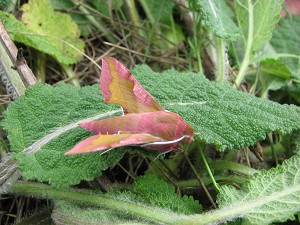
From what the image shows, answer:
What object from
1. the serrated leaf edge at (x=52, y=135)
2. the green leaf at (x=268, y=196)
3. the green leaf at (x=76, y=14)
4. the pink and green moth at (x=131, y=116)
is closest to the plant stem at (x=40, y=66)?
the green leaf at (x=76, y=14)

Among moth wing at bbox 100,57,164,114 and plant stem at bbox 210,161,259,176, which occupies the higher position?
moth wing at bbox 100,57,164,114

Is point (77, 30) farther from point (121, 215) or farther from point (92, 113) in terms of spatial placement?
point (121, 215)

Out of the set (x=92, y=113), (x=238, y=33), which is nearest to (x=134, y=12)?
(x=238, y=33)

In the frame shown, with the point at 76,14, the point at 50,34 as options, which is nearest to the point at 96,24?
the point at 76,14

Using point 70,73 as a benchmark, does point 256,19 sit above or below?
above

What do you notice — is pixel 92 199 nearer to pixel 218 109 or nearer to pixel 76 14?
pixel 218 109

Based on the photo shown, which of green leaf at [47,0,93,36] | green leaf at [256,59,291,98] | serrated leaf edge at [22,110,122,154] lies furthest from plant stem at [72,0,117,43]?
serrated leaf edge at [22,110,122,154]

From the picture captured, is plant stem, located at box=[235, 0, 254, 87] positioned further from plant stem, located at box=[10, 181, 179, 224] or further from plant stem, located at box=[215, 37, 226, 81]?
plant stem, located at box=[10, 181, 179, 224]
